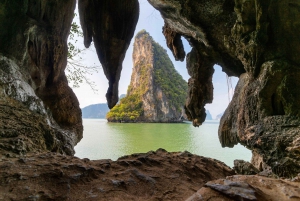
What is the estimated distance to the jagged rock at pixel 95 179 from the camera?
1370 mm

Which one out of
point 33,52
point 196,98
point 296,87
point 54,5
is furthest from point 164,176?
point 196,98

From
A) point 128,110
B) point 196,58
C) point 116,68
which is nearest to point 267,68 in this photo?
point 196,58

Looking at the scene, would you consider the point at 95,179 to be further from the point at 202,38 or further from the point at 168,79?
the point at 168,79

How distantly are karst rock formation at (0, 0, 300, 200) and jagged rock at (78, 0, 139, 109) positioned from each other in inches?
1.3

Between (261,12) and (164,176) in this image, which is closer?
(164,176)

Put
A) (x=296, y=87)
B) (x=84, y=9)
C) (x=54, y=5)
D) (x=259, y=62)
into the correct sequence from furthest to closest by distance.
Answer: (x=84, y=9) < (x=54, y=5) < (x=259, y=62) < (x=296, y=87)

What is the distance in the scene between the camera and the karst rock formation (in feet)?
5.12

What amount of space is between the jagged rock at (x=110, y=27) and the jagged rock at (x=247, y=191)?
662 cm

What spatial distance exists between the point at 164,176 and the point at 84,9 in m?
6.64

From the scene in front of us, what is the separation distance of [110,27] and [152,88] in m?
38.5

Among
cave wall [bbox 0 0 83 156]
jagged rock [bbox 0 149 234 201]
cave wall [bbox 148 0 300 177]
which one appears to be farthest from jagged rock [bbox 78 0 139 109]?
jagged rock [bbox 0 149 234 201]

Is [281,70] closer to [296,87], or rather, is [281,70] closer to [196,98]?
[296,87]

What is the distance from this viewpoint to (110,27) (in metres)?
7.06

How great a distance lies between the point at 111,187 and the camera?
1546 mm
